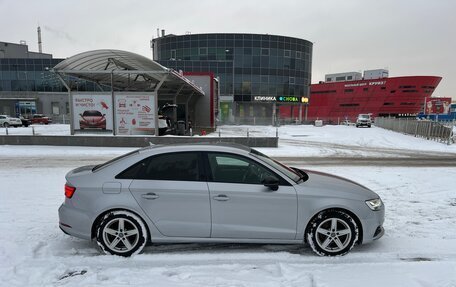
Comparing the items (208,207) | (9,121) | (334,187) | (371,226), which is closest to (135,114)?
(208,207)

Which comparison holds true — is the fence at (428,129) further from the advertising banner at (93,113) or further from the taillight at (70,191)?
the taillight at (70,191)

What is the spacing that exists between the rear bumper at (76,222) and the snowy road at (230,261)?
1.04 feet

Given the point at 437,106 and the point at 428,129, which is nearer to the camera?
the point at 428,129

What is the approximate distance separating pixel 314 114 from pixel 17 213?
8163 centimetres

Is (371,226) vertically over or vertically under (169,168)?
under

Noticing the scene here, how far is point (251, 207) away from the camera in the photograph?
4.07m

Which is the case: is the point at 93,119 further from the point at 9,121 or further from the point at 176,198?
the point at 9,121

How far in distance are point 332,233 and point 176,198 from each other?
6.80 feet

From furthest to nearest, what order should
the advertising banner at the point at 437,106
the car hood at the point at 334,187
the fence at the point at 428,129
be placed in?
1. the advertising banner at the point at 437,106
2. the fence at the point at 428,129
3. the car hood at the point at 334,187

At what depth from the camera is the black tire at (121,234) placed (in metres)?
4.11

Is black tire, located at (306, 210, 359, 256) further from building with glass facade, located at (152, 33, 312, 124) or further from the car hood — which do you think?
building with glass facade, located at (152, 33, 312, 124)

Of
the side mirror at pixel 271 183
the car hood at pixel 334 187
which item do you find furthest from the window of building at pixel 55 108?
the car hood at pixel 334 187

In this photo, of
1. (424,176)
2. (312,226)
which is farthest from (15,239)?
(424,176)

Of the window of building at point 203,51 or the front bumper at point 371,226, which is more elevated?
the window of building at point 203,51
